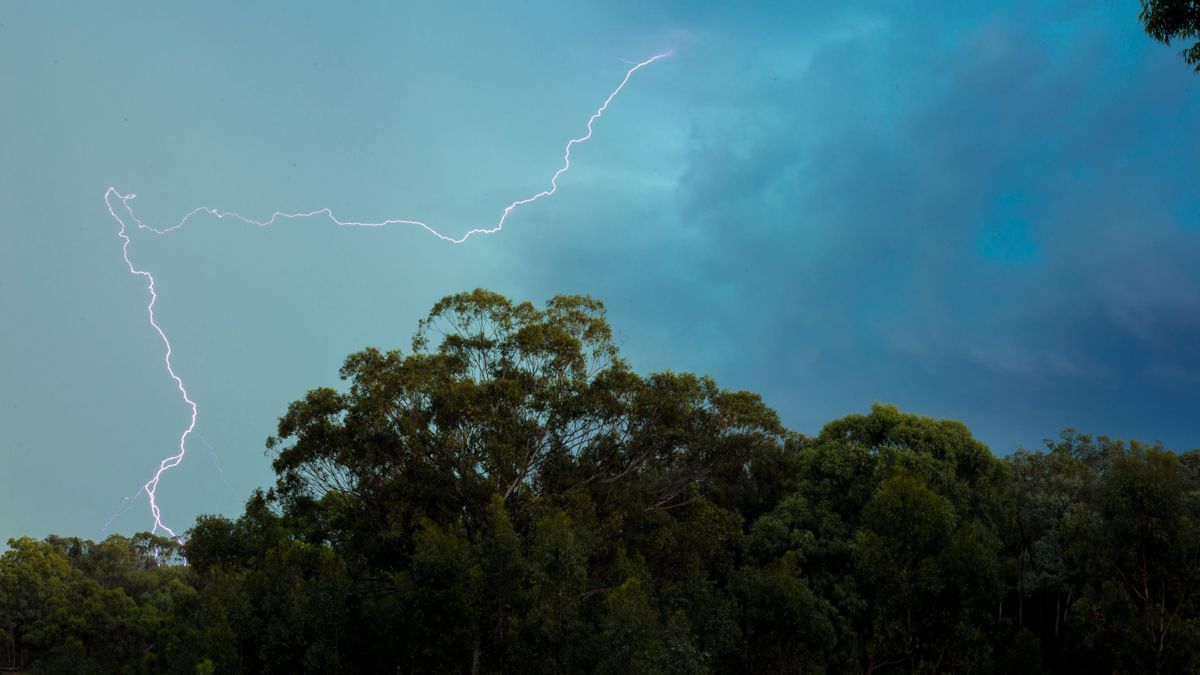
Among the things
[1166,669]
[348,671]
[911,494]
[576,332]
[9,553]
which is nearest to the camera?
[1166,669]

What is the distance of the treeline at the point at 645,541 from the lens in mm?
17422

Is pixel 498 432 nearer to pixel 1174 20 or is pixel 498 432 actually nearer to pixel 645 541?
pixel 645 541

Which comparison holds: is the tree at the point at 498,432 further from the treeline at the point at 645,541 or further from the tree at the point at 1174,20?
the tree at the point at 1174,20

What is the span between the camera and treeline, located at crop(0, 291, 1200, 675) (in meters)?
17.4

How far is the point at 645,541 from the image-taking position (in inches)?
907

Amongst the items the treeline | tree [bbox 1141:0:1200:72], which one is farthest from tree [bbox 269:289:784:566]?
tree [bbox 1141:0:1200:72]

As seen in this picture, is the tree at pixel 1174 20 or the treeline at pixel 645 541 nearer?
the tree at pixel 1174 20

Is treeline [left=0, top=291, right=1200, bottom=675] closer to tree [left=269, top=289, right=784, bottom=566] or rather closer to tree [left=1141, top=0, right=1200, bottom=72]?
tree [left=269, top=289, right=784, bottom=566]

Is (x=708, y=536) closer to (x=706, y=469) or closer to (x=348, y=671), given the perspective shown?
(x=706, y=469)

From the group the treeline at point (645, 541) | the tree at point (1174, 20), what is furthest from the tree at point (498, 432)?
the tree at point (1174, 20)

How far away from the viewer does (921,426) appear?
27.2 m

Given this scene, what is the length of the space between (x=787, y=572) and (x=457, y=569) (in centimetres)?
815

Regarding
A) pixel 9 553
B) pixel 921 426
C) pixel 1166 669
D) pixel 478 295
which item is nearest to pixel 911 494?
pixel 1166 669

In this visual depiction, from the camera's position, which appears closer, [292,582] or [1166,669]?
[1166,669]
